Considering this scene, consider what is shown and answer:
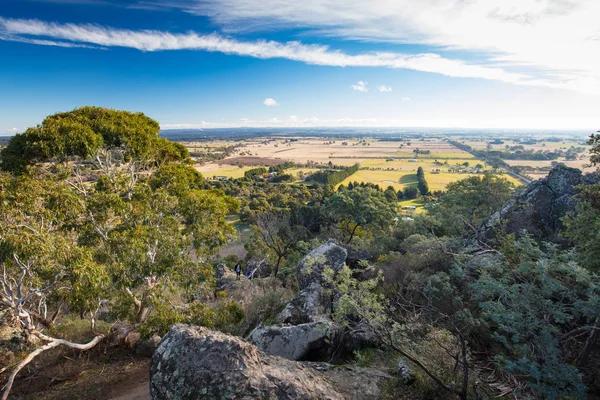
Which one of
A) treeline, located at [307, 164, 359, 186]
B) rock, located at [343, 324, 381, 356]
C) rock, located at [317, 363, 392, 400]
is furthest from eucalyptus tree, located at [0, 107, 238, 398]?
treeline, located at [307, 164, 359, 186]

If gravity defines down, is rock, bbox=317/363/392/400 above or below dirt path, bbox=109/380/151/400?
above

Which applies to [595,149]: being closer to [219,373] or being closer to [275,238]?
[219,373]

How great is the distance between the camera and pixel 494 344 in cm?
899

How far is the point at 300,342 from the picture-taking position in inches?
376

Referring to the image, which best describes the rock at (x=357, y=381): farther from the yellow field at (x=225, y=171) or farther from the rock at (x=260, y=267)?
the yellow field at (x=225, y=171)

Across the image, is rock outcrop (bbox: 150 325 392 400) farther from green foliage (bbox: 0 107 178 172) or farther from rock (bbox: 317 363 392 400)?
green foliage (bbox: 0 107 178 172)

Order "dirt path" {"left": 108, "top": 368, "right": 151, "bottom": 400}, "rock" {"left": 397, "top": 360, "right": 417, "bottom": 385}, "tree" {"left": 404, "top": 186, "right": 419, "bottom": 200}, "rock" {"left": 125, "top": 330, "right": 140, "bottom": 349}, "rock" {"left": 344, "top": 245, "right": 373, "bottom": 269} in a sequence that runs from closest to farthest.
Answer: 1. "rock" {"left": 397, "top": 360, "right": 417, "bottom": 385}
2. "dirt path" {"left": 108, "top": 368, "right": 151, "bottom": 400}
3. "rock" {"left": 125, "top": 330, "right": 140, "bottom": 349}
4. "rock" {"left": 344, "top": 245, "right": 373, "bottom": 269}
5. "tree" {"left": 404, "top": 186, "right": 419, "bottom": 200}

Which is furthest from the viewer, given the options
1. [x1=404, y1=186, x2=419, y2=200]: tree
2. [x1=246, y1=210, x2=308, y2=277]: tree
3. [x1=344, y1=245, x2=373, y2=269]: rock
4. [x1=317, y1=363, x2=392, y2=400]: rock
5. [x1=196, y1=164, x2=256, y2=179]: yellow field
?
[x1=196, y1=164, x2=256, y2=179]: yellow field

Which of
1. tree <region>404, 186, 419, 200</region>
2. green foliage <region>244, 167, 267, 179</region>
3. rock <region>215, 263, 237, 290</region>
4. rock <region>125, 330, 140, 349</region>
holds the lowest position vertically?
rock <region>215, 263, 237, 290</region>

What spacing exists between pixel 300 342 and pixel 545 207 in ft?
51.4

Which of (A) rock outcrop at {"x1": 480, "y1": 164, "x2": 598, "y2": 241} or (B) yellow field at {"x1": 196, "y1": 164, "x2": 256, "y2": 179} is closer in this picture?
(A) rock outcrop at {"x1": 480, "y1": 164, "x2": 598, "y2": 241}

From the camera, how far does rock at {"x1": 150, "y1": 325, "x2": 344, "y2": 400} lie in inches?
213

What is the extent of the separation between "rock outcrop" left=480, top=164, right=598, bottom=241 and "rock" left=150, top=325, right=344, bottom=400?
1348 centimetres

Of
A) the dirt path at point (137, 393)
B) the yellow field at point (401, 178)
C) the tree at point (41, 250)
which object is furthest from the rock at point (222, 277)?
the yellow field at point (401, 178)
